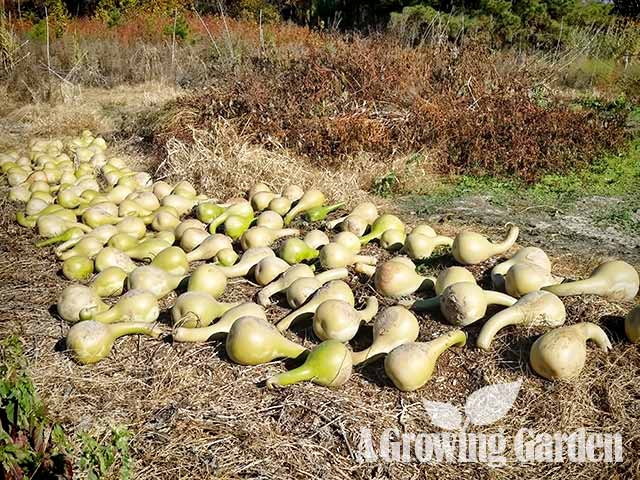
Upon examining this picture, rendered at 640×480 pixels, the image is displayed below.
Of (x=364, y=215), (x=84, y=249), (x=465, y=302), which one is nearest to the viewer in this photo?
(x=465, y=302)

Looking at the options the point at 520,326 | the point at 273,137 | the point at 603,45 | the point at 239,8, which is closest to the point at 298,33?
the point at 603,45

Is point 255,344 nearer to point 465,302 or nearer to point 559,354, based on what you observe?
point 465,302

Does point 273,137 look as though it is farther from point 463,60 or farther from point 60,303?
point 60,303

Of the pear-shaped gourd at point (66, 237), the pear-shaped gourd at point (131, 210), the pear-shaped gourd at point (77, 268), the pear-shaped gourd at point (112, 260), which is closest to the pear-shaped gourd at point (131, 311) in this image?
the pear-shaped gourd at point (112, 260)

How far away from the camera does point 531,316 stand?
9.18 feet

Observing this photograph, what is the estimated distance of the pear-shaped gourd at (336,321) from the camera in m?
2.81

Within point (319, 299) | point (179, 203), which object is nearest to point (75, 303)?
point (319, 299)

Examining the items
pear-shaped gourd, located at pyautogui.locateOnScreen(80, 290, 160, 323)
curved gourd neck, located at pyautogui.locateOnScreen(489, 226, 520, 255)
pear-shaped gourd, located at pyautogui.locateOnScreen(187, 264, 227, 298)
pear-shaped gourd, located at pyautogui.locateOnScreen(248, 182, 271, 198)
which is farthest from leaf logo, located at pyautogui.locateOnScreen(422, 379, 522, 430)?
pear-shaped gourd, located at pyautogui.locateOnScreen(248, 182, 271, 198)

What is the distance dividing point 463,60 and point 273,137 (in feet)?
9.58

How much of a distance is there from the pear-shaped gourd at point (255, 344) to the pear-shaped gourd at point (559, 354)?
1.11 m

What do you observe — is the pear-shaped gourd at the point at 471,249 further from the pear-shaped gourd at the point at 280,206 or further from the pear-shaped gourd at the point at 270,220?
the pear-shaped gourd at the point at 280,206

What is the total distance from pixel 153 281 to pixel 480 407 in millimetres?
1996

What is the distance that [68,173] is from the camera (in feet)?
18.7

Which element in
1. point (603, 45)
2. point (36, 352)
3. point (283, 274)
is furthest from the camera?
point (603, 45)
